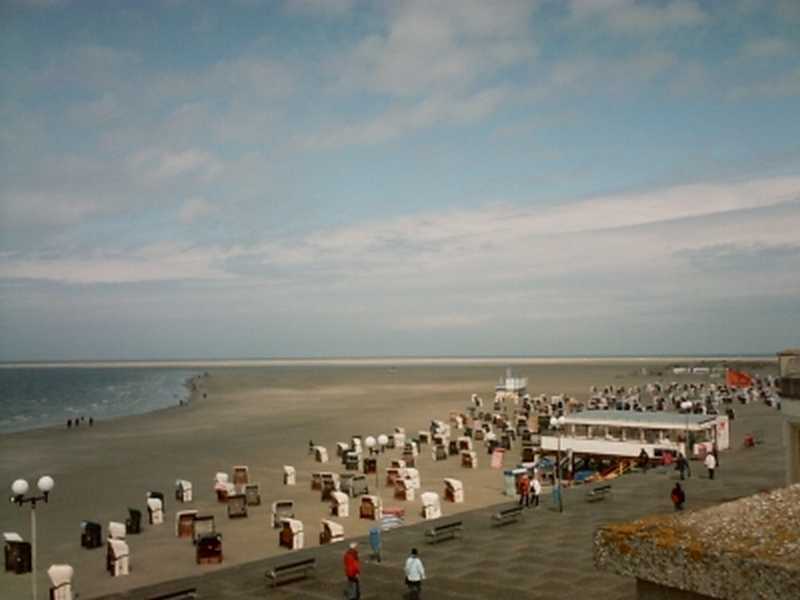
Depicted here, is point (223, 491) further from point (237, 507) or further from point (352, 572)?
point (352, 572)

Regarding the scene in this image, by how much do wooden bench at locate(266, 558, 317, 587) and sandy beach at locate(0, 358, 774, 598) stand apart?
501cm

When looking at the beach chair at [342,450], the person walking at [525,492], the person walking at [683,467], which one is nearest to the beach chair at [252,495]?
the person walking at [525,492]

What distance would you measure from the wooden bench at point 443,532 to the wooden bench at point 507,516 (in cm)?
135

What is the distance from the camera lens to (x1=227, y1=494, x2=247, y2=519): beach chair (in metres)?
25.4

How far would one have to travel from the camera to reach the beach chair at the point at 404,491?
91.6 ft

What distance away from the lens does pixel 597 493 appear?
22484mm

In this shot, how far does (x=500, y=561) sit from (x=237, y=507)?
12725 mm

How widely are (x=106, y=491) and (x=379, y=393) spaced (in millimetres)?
64217

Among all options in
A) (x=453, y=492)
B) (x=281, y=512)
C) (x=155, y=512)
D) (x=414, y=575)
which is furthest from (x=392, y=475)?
(x=414, y=575)

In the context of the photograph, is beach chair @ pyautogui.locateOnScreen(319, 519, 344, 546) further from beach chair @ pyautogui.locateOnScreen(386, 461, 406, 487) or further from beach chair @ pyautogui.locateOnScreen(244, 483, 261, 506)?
beach chair @ pyautogui.locateOnScreen(386, 461, 406, 487)

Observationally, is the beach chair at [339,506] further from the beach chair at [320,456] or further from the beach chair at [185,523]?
the beach chair at [320,456]

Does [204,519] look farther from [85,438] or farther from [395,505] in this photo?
[85,438]

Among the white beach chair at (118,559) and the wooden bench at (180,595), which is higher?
the wooden bench at (180,595)

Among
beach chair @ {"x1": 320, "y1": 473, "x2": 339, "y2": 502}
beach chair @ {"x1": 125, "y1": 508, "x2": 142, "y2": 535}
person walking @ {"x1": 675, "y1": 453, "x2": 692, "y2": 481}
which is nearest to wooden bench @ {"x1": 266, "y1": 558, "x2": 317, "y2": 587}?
beach chair @ {"x1": 125, "y1": 508, "x2": 142, "y2": 535}
